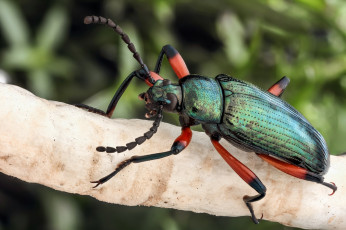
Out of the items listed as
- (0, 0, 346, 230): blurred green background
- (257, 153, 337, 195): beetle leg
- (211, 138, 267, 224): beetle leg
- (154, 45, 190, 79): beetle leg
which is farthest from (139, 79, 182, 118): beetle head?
(0, 0, 346, 230): blurred green background

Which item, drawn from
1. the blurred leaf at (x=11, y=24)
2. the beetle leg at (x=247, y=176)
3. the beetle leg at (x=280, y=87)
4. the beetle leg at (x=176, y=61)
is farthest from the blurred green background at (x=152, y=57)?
the beetle leg at (x=247, y=176)

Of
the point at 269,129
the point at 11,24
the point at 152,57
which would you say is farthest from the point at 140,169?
the point at 11,24

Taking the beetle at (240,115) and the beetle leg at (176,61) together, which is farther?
the beetle leg at (176,61)

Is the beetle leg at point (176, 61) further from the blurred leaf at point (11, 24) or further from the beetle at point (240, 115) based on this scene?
the blurred leaf at point (11, 24)

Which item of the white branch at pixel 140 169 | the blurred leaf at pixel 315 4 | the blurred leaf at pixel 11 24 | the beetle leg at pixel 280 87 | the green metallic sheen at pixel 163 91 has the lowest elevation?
the blurred leaf at pixel 11 24

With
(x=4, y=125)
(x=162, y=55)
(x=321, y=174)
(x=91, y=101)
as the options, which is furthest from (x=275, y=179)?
(x=91, y=101)

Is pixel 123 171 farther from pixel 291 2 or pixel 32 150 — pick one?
pixel 291 2

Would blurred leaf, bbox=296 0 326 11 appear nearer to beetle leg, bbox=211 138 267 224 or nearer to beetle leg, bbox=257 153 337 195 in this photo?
beetle leg, bbox=257 153 337 195
